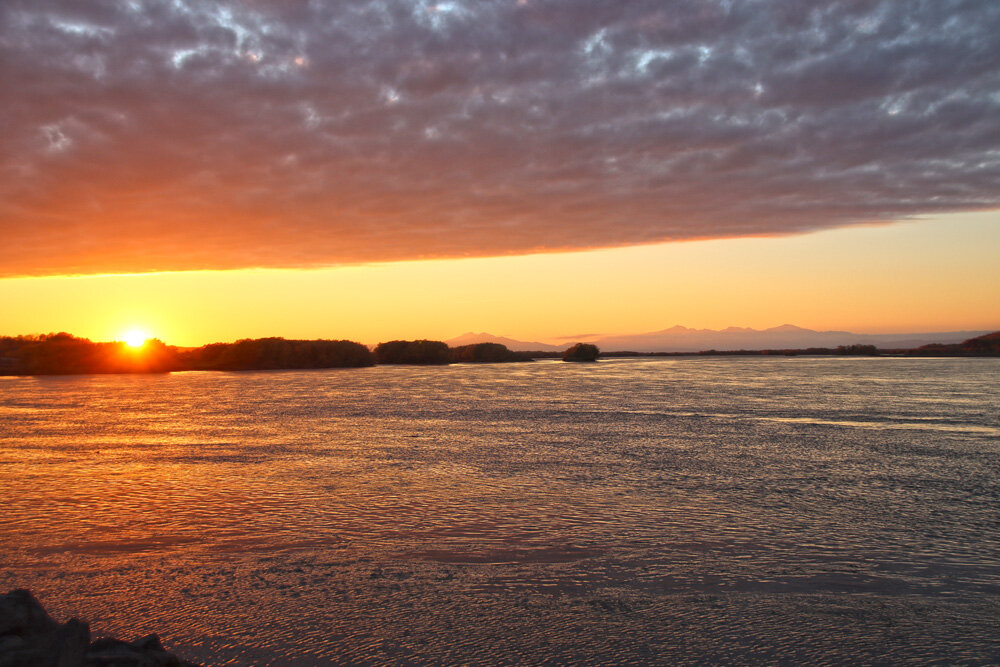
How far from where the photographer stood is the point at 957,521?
23.3 feet

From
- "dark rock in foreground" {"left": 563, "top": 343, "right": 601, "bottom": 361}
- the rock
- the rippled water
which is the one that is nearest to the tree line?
"dark rock in foreground" {"left": 563, "top": 343, "right": 601, "bottom": 361}

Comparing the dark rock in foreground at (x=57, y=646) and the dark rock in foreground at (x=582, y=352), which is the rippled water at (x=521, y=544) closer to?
the dark rock in foreground at (x=57, y=646)

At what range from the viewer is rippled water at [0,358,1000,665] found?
4.42 meters

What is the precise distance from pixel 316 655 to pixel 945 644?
4167 mm

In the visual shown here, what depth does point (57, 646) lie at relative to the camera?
11.5 feet

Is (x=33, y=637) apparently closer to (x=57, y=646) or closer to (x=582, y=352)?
(x=57, y=646)

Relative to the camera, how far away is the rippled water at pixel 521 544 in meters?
4.42

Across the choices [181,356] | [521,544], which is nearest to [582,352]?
[181,356]

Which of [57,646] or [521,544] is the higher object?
[57,646]

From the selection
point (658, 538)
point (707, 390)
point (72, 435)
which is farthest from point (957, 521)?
point (707, 390)

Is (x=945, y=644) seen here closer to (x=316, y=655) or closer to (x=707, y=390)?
(x=316, y=655)

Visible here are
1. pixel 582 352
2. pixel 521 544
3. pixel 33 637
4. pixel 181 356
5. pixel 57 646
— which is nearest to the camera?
pixel 57 646

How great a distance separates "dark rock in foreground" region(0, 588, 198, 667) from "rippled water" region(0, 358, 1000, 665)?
0.56 m

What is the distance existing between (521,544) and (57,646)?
155 inches
